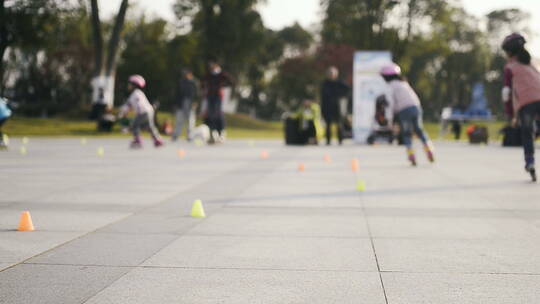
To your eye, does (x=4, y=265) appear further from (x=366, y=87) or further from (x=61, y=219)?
(x=366, y=87)

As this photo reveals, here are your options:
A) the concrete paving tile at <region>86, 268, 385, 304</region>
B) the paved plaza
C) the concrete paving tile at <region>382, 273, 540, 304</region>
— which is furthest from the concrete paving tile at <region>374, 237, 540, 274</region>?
the concrete paving tile at <region>86, 268, 385, 304</region>

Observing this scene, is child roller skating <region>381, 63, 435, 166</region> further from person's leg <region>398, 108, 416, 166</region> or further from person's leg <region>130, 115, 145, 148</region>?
person's leg <region>130, 115, 145, 148</region>

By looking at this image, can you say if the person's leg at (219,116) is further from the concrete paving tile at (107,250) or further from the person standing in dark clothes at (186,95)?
the concrete paving tile at (107,250)

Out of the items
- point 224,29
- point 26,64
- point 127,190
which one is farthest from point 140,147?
point 26,64

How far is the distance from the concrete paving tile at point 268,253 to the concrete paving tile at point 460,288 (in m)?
0.38

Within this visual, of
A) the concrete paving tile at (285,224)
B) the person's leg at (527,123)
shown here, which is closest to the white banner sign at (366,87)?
the person's leg at (527,123)

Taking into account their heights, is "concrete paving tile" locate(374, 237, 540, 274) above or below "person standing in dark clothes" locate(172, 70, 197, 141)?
below

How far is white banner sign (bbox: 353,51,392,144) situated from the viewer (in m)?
19.6

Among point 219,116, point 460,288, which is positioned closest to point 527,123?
point 460,288

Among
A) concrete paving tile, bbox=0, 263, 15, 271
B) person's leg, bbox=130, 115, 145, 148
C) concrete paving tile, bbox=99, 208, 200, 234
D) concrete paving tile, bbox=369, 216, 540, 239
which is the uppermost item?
person's leg, bbox=130, 115, 145, 148

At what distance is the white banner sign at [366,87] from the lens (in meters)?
19.6

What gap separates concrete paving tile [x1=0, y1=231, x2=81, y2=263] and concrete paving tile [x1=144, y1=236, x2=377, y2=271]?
0.85m

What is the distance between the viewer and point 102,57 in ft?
90.6

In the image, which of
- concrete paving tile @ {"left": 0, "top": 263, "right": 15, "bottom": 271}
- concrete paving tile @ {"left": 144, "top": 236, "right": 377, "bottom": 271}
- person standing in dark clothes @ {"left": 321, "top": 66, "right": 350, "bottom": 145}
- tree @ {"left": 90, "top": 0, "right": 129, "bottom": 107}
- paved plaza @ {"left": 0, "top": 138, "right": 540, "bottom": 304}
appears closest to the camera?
paved plaza @ {"left": 0, "top": 138, "right": 540, "bottom": 304}
